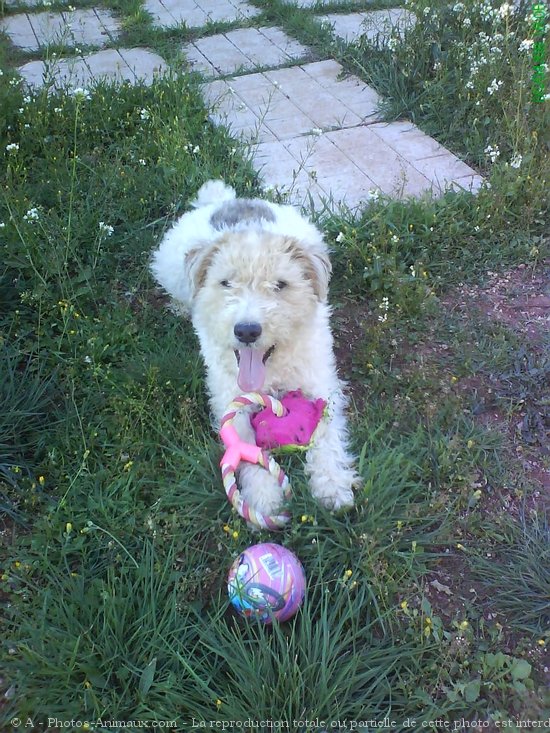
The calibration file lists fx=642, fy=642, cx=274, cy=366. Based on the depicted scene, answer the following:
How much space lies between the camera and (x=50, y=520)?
2.75m

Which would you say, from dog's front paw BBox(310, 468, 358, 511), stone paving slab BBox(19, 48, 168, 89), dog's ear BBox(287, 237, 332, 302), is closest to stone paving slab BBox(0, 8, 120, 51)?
stone paving slab BBox(19, 48, 168, 89)

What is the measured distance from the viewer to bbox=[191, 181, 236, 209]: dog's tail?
13.4ft

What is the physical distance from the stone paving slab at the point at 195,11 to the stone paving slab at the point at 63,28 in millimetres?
565

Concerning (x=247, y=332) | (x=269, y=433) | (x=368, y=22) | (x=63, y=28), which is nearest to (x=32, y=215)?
(x=247, y=332)

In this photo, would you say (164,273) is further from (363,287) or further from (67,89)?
(67,89)

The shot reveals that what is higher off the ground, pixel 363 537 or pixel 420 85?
pixel 420 85

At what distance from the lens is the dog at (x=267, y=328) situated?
2.84 m

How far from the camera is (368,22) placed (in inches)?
263

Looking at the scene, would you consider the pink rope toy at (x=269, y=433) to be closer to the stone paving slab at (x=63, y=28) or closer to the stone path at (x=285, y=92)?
the stone path at (x=285, y=92)

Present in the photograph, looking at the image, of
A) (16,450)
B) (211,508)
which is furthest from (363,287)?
(16,450)

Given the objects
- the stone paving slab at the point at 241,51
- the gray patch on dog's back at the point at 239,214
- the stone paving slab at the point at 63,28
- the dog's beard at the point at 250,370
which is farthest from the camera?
the stone paving slab at the point at 63,28

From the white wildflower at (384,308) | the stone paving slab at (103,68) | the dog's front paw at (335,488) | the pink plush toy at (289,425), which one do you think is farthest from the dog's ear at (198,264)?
the stone paving slab at (103,68)

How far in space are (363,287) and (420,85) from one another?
270cm

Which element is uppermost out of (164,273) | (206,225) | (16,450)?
(206,225)
